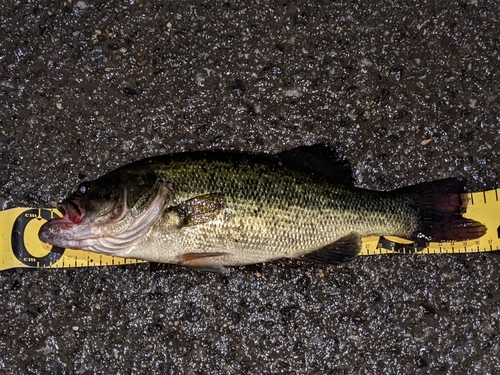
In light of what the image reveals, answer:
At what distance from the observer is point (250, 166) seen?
115 inches

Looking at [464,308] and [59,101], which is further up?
[59,101]

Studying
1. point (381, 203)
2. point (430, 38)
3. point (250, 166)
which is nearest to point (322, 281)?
point (381, 203)

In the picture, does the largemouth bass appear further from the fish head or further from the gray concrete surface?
the gray concrete surface

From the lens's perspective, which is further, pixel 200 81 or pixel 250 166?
pixel 200 81

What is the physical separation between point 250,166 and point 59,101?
154cm

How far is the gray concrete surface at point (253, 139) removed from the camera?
3.24 m

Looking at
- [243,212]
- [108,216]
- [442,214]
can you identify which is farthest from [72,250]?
[442,214]

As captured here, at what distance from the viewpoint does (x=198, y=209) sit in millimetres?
2750

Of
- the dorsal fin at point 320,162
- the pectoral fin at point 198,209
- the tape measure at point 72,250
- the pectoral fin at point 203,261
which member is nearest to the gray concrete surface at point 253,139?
the tape measure at point 72,250

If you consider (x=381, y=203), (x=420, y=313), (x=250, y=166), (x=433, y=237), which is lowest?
(x=420, y=313)

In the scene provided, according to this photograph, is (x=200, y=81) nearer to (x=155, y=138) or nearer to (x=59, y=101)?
(x=155, y=138)

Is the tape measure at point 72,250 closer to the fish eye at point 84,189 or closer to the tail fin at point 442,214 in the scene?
the tail fin at point 442,214

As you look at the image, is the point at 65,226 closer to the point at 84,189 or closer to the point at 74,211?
the point at 74,211

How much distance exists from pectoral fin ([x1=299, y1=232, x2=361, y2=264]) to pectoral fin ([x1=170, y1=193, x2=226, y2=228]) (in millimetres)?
749
